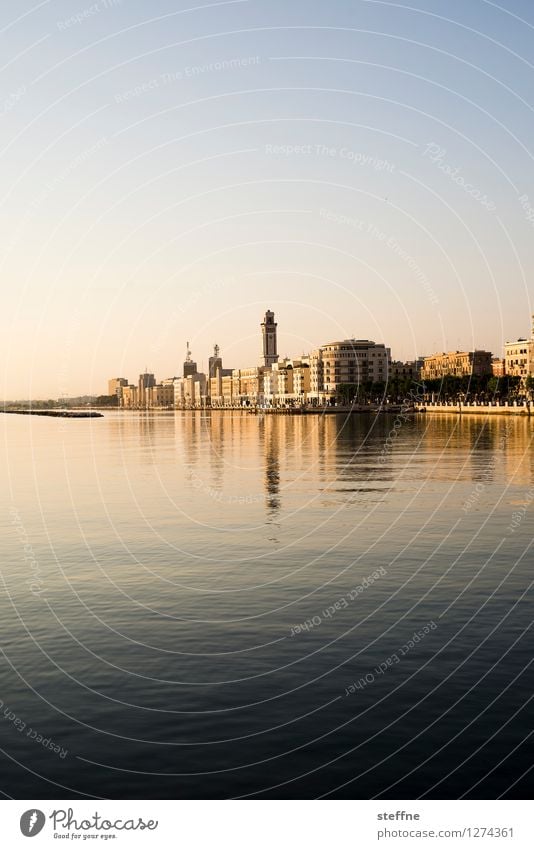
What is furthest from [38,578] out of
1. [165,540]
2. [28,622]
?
[165,540]

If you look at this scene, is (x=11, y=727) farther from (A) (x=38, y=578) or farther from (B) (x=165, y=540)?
(B) (x=165, y=540)

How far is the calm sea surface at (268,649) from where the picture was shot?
14.4 meters

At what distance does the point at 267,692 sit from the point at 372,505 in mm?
27486
